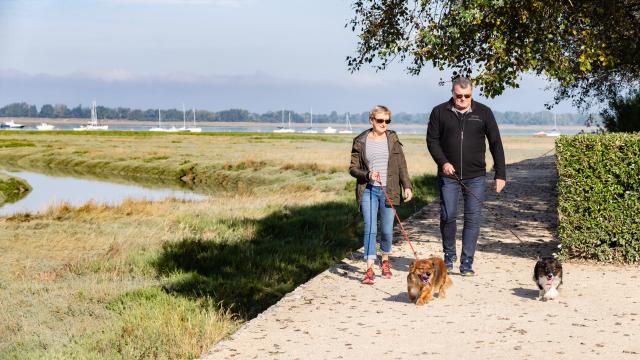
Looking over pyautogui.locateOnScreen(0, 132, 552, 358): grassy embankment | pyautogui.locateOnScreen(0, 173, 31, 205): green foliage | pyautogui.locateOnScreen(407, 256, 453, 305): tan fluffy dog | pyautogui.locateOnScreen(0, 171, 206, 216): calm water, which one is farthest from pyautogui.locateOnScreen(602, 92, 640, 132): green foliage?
pyautogui.locateOnScreen(0, 173, 31, 205): green foliage

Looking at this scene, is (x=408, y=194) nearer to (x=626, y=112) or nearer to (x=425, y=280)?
(x=425, y=280)

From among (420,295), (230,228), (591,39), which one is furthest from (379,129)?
(230,228)

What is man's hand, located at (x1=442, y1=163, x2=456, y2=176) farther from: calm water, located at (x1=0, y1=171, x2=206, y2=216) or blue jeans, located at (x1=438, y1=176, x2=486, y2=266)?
calm water, located at (x1=0, y1=171, x2=206, y2=216)

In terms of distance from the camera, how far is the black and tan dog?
29.2 ft

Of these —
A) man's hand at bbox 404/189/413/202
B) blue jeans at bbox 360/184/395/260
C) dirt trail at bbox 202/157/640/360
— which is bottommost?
dirt trail at bbox 202/157/640/360

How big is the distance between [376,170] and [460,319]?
7.63 feet

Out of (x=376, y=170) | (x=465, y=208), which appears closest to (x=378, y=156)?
(x=376, y=170)

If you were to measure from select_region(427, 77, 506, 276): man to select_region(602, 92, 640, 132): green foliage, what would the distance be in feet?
68.5

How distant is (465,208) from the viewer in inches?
402

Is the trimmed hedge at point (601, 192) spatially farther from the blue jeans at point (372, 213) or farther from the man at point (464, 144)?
the blue jeans at point (372, 213)

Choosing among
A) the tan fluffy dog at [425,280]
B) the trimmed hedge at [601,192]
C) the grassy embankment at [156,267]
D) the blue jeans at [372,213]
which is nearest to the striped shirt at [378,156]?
the blue jeans at [372,213]

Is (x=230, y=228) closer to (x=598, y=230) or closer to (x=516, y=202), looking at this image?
(x=516, y=202)

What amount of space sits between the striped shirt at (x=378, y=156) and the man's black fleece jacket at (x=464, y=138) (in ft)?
1.97

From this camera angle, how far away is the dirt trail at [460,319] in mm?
7180
